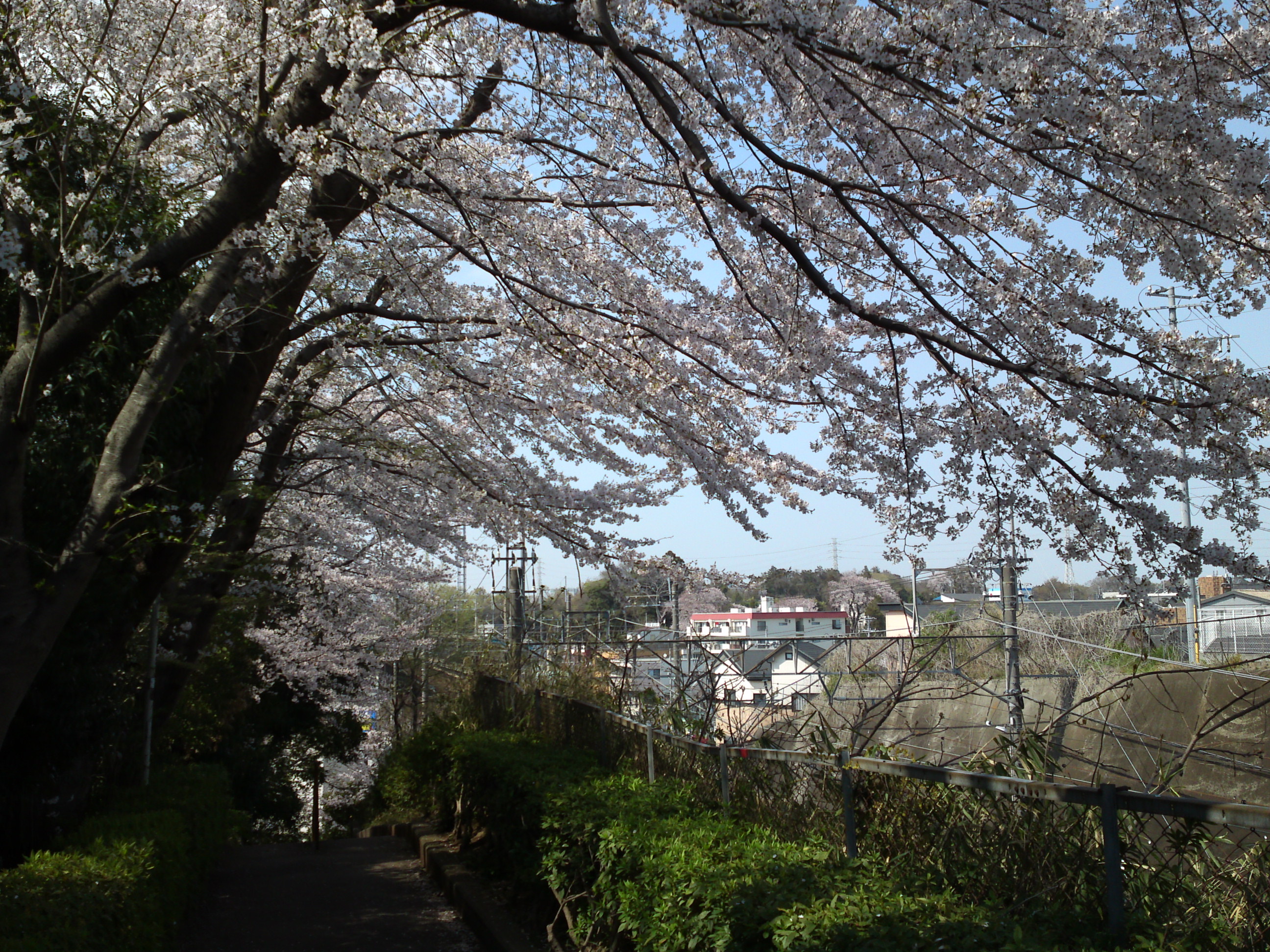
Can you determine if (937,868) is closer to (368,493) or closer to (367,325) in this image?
(367,325)

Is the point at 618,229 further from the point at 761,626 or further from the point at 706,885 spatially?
the point at 761,626

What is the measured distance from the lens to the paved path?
21.4 ft

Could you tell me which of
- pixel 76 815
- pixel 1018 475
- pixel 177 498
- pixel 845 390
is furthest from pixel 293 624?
pixel 1018 475

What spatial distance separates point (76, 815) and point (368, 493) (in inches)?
202

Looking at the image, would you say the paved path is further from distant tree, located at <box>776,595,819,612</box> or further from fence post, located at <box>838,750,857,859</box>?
distant tree, located at <box>776,595,819,612</box>

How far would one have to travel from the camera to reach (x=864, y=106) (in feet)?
13.1

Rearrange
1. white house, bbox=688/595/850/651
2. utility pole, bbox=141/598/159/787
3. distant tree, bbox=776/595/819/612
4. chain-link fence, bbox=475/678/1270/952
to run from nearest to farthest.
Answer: chain-link fence, bbox=475/678/1270/952 → utility pole, bbox=141/598/159/787 → white house, bbox=688/595/850/651 → distant tree, bbox=776/595/819/612

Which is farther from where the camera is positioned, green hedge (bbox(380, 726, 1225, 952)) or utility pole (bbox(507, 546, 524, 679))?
utility pole (bbox(507, 546, 524, 679))

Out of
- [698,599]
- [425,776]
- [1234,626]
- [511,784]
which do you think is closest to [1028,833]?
[511,784]

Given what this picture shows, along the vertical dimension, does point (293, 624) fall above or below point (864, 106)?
below

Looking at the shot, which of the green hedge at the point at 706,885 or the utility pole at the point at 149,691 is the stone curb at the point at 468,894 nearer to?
the green hedge at the point at 706,885

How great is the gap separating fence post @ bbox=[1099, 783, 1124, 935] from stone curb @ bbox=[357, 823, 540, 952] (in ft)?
13.4

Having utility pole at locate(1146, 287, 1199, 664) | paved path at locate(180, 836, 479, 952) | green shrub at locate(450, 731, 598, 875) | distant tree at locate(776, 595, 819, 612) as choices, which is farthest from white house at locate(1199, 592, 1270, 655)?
distant tree at locate(776, 595, 819, 612)

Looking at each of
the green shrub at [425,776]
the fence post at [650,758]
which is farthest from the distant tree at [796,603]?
the fence post at [650,758]
